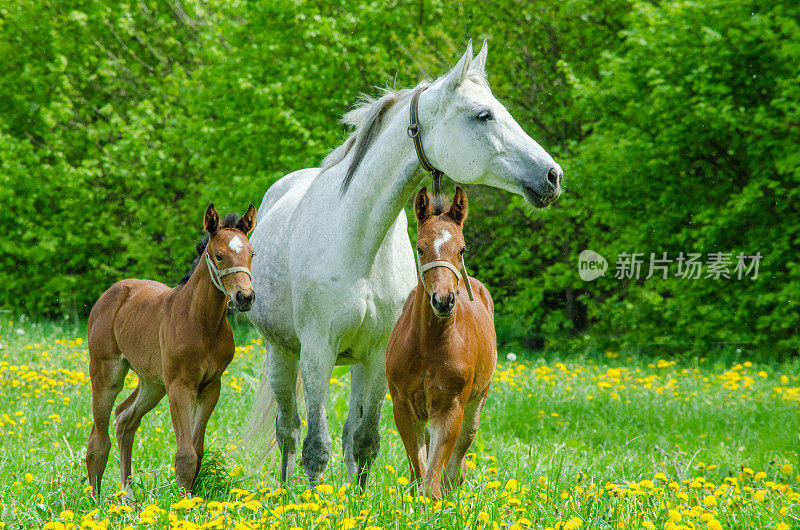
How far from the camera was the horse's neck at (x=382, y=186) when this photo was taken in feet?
12.8

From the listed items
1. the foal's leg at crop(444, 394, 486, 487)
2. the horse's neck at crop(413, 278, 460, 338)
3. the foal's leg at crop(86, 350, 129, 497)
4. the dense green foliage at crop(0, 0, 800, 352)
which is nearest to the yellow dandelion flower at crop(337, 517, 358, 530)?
the horse's neck at crop(413, 278, 460, 338)

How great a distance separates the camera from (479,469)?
504 centimetres

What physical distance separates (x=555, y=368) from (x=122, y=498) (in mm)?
7091

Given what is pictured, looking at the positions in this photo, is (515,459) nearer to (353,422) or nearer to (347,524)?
(353,422)

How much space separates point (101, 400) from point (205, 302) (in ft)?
3.09

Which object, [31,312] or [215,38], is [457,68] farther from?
[31,312]

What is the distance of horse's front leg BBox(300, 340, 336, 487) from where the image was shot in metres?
4.01

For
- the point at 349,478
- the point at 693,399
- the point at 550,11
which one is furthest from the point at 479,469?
the point at 550,11

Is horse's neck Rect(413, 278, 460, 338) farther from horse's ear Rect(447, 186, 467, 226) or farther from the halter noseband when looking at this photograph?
the halter noseband

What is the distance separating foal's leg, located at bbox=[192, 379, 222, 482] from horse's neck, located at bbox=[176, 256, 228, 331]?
0.33 metres

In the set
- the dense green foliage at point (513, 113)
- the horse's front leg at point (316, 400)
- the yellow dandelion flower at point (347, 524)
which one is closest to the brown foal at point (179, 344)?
the horse's front leg at point (316, 400)

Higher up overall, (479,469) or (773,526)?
(773,526)

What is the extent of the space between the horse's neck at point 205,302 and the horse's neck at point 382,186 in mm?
713

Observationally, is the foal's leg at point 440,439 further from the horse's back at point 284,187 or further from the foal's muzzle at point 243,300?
the horse's back at point 284,187
